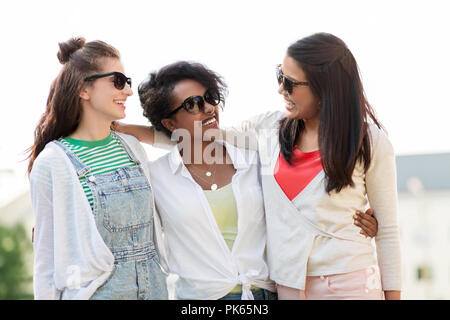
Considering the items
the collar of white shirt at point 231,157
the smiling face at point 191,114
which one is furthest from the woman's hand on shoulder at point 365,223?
the smiling face at point 191,114

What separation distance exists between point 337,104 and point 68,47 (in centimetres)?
154

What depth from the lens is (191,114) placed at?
3.49m

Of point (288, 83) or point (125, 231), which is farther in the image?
point (288, 83)

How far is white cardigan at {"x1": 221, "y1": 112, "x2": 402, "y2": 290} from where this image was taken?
9.78ft

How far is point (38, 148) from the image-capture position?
124 inches

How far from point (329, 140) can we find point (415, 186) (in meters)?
28.6

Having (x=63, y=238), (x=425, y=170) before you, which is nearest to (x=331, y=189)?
(x=63, y=238)

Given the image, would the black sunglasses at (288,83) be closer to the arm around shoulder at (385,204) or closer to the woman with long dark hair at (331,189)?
the woman with long dark hair at (331,189)

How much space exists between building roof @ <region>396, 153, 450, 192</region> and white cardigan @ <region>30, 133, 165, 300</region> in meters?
27.6

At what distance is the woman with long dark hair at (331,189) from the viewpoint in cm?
298

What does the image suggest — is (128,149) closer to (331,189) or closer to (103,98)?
(103,98)
